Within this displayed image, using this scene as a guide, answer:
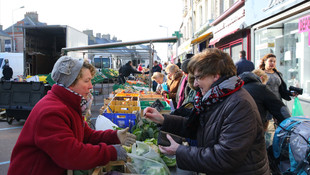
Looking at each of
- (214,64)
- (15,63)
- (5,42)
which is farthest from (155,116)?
(5,42)

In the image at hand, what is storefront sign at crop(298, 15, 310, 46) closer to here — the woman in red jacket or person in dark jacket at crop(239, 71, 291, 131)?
person in dark jacket at crop(239, 71, 291, 131)

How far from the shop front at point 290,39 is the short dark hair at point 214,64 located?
5784mm

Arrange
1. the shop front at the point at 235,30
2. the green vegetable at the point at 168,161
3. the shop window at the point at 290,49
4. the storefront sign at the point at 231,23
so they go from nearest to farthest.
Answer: the green vegetable at the point at 168,161 → the shop window at the point at 290,49 → the shop front at the point at 235,30 → the storefront sign at the point at 231,23

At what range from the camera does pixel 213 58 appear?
6.05 feet

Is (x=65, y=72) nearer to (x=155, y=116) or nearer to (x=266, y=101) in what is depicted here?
(x=155, y=116)

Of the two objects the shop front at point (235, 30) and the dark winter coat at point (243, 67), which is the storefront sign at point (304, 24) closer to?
the dark winter coat at point (243, 67)

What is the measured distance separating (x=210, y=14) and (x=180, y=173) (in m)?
17.5

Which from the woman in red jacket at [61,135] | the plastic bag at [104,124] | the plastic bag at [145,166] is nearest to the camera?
the woman in red jacket at [61,135]

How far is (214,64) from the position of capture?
1835mm

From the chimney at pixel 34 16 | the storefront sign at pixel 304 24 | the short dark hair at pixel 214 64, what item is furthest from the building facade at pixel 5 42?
the short dark hair at pixel 214 64

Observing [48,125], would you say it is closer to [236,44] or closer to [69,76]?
[69,76]

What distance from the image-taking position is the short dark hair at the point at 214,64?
72.2 inches

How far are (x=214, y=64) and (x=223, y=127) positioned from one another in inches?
17.6

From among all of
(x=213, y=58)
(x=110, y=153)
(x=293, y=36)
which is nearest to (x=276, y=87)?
(x=293, y=36)
